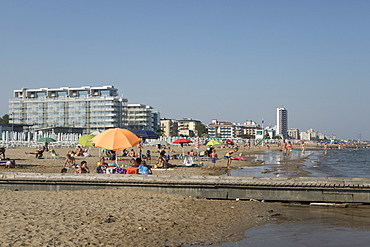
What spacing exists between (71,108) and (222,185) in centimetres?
12905

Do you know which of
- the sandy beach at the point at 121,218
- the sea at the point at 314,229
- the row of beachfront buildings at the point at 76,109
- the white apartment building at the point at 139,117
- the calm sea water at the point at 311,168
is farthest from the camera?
the white apartment building at the point at 139,117

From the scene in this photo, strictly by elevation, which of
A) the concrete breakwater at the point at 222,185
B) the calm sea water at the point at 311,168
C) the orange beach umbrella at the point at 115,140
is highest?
the orange beach umbrella at the point at 115,140

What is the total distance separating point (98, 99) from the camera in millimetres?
131375

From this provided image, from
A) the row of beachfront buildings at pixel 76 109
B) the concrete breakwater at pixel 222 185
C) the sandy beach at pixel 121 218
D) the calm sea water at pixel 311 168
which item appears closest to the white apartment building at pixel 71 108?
the row of beachfront buildings at pixel 76 109

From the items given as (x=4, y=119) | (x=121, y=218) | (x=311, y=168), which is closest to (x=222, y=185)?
(x=121, y=218)

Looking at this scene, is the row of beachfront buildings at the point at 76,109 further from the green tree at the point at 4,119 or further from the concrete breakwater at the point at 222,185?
the concrete breakwater at the point at 222,185

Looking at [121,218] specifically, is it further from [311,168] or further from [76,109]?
[76,109]

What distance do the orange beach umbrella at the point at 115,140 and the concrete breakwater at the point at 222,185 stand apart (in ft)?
6.19

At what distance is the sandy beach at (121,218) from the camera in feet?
23.6

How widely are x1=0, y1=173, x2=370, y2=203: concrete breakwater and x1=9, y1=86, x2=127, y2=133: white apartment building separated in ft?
Answer: 387

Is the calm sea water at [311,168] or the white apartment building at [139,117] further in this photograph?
the white apartment building at [139,117]

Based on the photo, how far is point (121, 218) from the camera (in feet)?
28.7

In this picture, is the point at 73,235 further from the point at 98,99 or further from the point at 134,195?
the point at 98,99

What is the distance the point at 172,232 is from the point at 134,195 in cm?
363
